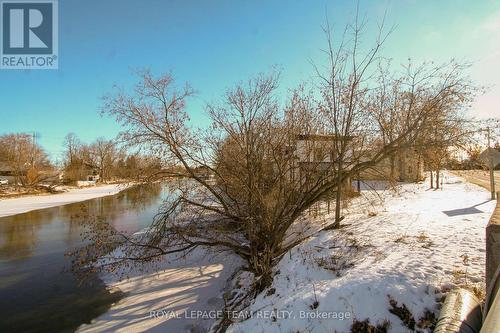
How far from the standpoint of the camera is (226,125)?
10195 mm

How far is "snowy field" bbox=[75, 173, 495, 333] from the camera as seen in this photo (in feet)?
16.4

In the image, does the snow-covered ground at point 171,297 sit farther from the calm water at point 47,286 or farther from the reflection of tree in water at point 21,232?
the reflection of tree in water at point 21,232

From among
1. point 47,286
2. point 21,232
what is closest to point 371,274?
A: point 47,286

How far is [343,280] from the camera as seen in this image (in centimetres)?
587

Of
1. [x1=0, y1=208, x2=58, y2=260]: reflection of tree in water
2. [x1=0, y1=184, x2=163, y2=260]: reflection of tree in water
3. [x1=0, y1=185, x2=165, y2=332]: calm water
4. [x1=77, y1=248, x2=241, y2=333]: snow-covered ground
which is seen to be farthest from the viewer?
[x1=0, y1=208, x2=58, y2=260]: reflection of tree in water

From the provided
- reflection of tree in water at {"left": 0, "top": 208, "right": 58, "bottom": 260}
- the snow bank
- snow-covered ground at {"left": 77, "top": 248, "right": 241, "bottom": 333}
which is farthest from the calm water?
the snow bank

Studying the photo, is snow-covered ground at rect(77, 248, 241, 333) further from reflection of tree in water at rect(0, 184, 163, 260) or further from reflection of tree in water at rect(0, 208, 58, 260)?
reflection of tree in water at rect(0, 208, 58, 260)

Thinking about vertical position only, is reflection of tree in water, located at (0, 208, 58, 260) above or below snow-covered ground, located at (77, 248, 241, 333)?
above

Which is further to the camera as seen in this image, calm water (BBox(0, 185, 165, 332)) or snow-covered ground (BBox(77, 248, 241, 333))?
calm water (BBox(0, 185, 165, 332))

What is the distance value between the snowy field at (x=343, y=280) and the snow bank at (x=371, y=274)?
0.02 meters

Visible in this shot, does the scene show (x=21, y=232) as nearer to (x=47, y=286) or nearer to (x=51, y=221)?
(x=51, y=221)

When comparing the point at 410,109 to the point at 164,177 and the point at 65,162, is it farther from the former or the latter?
the point at 65,162

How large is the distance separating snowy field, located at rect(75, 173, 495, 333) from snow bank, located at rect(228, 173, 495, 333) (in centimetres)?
2

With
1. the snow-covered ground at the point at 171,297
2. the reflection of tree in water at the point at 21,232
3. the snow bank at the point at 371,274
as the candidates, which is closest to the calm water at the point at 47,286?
the reflection of tree in water at the point at 21,232
